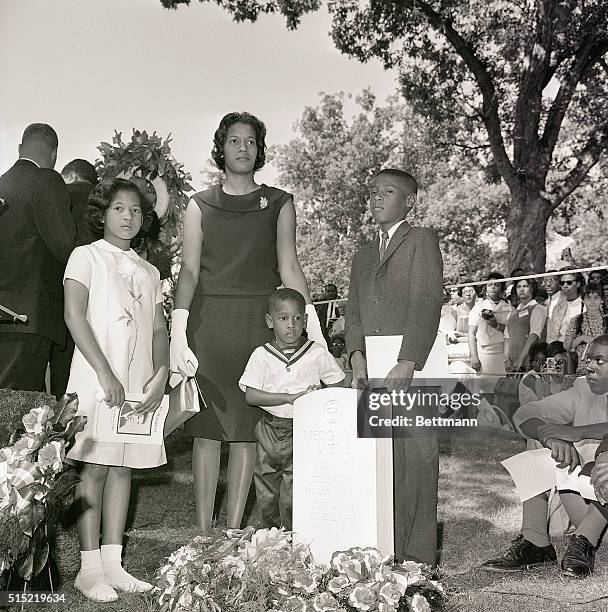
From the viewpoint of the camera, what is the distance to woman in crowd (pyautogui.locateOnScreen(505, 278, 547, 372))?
615 cm

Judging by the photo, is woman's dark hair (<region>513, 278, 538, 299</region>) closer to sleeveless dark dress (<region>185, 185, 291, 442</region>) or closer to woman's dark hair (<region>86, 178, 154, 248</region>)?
sleeveless dark dress (<region>185, 185, 291, 442</region>)

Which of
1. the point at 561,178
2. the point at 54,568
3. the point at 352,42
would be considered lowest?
the point at 54,568

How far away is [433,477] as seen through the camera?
304cm

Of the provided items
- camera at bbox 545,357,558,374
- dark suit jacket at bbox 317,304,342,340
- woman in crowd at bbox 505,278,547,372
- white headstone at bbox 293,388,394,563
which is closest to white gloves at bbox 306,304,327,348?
white headstone at bbox 293,388,394,563

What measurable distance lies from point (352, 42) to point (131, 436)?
512cm

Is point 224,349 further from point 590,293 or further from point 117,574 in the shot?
point 590,293

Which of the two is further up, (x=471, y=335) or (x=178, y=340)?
(x=471, y=335)

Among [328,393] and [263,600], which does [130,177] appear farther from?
[263,600]

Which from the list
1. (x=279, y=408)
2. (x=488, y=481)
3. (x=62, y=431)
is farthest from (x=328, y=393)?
(x=488, y=481)

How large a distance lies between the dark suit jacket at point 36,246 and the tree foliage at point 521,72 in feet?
13.9

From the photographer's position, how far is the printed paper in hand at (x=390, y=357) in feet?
9.98

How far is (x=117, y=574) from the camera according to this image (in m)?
3.03

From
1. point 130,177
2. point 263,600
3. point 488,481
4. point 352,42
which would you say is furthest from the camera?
point 352,42

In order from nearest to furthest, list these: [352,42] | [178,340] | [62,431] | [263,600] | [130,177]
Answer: [263,600] → [62,431] → [178,340] → [130,177] → [352,42]
